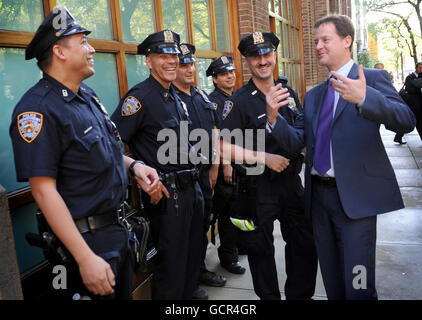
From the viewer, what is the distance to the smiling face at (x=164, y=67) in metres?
2.94

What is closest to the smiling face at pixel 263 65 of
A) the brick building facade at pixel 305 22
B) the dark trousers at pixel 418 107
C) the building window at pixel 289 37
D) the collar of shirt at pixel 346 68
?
the collar of shirt at pixel 346 68

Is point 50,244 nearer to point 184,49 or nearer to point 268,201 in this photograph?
point 268,201

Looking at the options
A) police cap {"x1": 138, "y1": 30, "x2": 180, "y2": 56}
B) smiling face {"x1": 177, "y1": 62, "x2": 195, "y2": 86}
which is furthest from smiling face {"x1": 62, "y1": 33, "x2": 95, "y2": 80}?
smiling face {"x1": 177, "y1": 62, "x2": 195, "y2": 86}

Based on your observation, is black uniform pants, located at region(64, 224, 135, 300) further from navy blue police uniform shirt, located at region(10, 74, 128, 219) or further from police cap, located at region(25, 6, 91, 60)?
police cap, located at region(25, 6, 91, 60)

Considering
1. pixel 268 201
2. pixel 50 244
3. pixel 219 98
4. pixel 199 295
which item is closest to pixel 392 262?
pixel 268 201

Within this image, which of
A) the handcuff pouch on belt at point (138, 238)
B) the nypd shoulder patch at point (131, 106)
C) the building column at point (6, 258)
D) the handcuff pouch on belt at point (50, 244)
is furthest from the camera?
the nypd shoulder patch at point (131, 106)

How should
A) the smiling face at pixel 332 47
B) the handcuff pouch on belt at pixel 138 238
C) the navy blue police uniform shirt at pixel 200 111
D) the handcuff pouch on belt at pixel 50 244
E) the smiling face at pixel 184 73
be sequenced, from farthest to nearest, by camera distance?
the smiling face at pixel 184 73, the navy blue police uniform shirt at pixel 200 111, the smiling face at pixel 332 47, the handcuff pouch on belt at pixel 138 238, the handcuff pouch on belt at pixel 50 244

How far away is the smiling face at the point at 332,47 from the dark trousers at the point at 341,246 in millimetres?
756

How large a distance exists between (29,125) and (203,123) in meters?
1.97

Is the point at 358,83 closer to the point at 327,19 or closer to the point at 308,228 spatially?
the point at 327,19

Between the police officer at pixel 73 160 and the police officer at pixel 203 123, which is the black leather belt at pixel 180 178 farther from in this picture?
the police officer at pixel 73 160

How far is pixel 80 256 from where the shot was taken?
1821 millimetres

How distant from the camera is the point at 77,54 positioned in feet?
6.65
